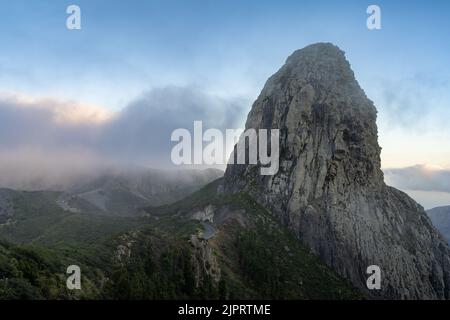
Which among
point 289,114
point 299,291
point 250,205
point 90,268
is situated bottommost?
point 299,291

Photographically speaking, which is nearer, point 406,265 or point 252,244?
point 252,244

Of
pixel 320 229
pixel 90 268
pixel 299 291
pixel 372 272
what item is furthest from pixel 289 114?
pixel 90 268

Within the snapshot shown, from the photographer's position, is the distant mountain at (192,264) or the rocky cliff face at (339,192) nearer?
the distant mountain at (192,264)

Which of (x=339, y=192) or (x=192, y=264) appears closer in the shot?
(x=192, y=264)

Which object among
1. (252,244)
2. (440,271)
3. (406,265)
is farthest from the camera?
(440,271)

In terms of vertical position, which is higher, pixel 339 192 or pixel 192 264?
pixel 339 192

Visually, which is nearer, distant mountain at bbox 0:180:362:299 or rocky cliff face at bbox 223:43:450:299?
distant mountain at bbox 0:180:362:299

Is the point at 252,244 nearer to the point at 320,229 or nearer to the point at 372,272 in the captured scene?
the point at 320,229
